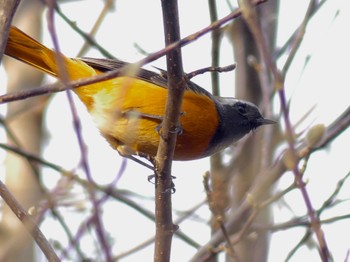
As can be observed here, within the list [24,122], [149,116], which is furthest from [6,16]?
[24,122]

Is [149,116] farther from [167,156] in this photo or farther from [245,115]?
[245,115]

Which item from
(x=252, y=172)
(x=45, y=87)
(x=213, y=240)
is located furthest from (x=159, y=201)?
(x=252, y=172)

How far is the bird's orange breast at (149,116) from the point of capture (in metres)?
4.94

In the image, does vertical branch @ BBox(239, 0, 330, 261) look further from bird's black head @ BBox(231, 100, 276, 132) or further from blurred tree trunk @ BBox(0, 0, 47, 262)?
blurred tree trunk @ BBox(0, 0, 47, 262)

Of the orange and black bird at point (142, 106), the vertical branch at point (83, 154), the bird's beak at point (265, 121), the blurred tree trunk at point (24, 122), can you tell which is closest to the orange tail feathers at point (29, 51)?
the orange and black bird at point (142, 106)

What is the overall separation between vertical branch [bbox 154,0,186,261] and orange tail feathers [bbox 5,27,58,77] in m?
1.40

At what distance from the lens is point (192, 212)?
19.0 feet

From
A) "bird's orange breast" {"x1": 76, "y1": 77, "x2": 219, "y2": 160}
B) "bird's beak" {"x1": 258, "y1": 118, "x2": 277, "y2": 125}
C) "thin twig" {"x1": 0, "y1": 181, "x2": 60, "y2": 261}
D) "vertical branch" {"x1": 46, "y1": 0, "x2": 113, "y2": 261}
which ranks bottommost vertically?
Result: "vertical branch" {"x1": 46, "y1": 0, "x2": 113, "y2": 261}

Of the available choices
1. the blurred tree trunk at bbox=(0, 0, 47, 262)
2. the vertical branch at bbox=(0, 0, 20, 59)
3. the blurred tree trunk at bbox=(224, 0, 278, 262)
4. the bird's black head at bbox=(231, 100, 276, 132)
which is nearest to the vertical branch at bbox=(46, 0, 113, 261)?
the vertical branch at bbox=(0, 0, 20, 59)

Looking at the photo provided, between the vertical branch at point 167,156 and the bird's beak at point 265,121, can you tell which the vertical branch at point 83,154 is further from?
the bird's beak at point 265,121

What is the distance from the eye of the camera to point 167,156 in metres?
3.89

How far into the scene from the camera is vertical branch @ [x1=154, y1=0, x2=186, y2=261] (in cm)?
336

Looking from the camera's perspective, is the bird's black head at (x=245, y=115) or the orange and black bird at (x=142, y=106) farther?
the bird's black head at (x=245, y=115)

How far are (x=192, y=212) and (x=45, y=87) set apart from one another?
3256 millimetres
